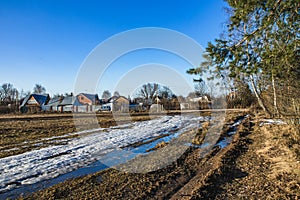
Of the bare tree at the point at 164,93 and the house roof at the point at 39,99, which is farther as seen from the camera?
the house roof at the point at 39,99

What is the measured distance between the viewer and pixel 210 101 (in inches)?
1518

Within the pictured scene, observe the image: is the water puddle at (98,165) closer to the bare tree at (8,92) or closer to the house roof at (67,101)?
the house roof at (67,101)

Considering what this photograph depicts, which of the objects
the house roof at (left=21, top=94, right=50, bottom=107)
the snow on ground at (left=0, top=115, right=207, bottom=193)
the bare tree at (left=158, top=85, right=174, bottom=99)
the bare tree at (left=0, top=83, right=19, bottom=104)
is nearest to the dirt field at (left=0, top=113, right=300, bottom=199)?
the snow on ground at (left=0, top=115, right=207, bottom=193)

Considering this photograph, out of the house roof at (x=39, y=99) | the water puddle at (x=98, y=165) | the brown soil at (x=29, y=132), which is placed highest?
the house roof at (x=39, y=99)

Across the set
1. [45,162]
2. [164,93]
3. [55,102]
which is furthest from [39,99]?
[45,162]

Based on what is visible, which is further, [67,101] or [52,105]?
[52,105]

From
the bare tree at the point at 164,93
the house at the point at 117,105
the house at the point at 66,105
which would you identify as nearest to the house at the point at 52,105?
the house at the point at 66,105

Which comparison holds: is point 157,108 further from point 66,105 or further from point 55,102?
point 55,102

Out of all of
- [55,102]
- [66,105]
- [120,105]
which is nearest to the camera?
[120,105]

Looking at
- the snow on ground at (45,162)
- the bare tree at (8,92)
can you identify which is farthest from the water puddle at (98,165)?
the bare tree at (8,92)

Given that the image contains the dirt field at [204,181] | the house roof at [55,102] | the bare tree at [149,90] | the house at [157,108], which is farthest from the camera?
the house roof at [55,102]

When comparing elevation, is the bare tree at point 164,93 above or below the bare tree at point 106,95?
below

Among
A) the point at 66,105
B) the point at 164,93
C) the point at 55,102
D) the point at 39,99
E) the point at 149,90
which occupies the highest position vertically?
the point at 149,90

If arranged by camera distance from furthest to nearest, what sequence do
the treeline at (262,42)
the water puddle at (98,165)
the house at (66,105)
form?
the house at (66,105) → the treeline at (262,42) → the water puddle at (98,165)
